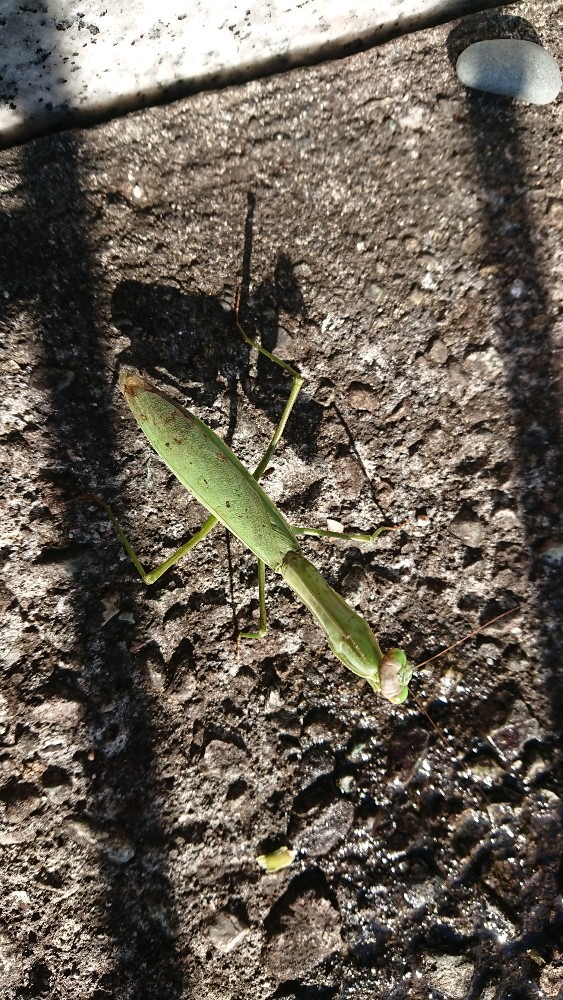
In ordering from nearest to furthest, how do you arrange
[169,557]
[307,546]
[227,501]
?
[227,501] < [169,557] < [307,546]

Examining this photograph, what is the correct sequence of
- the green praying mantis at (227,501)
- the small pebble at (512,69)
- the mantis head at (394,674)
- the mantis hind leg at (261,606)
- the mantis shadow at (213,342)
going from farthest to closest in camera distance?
the mantis shadow at (213,342) < the small pebble at (512,69) < the mantis hind leg at (261,606) < the green praying mantis at (227,501) < the mantis head at (394,674)

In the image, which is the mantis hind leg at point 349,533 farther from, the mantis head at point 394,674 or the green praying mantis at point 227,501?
the mantis head at point 394,674

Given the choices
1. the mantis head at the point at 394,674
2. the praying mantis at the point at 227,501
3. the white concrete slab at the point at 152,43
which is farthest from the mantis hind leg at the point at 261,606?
the white concrete slab at the point at 152,43

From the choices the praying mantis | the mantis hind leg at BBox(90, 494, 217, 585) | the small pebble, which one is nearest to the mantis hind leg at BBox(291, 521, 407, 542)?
the praying mantis

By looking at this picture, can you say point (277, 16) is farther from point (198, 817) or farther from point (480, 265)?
point (198, 817)

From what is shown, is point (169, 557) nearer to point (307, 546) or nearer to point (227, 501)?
point (227, 501)

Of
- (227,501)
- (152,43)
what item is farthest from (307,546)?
(152,43)
